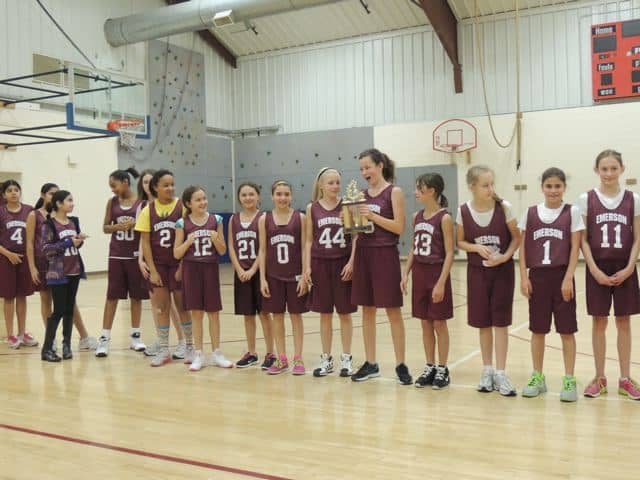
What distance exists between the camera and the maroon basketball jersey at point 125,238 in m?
5.48

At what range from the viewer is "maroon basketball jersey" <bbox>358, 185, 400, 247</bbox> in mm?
4207

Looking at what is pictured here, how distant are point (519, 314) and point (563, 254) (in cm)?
379

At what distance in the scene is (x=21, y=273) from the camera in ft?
19.7

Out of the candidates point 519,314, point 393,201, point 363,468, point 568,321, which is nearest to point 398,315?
point 393,201

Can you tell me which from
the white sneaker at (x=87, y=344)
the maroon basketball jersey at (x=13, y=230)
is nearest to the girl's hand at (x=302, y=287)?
the white sneaker at (x=87, y=344)

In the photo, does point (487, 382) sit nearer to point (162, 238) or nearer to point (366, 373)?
point (366, 373)

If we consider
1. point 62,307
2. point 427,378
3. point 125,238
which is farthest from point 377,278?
point 62,307

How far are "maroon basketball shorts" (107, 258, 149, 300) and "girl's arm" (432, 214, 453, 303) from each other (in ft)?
8.71

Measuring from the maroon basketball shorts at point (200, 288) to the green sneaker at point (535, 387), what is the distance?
2.24 metres

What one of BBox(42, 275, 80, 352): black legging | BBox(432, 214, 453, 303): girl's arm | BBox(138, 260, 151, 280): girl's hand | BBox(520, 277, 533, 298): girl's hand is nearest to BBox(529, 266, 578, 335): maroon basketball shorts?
BBox(520, 277, 533, 298): girl's hand

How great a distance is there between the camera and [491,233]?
394 centimetres

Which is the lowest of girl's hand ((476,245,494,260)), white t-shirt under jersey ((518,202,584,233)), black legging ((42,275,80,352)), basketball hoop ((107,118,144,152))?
black legging ((42,275,80,352))

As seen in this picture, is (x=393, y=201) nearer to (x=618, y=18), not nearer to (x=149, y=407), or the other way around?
(x=149, y=407)

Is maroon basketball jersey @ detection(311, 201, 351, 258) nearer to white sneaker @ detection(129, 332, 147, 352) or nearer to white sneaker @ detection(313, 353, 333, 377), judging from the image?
white sneaker @ detection(313, 353, 333, 377)
